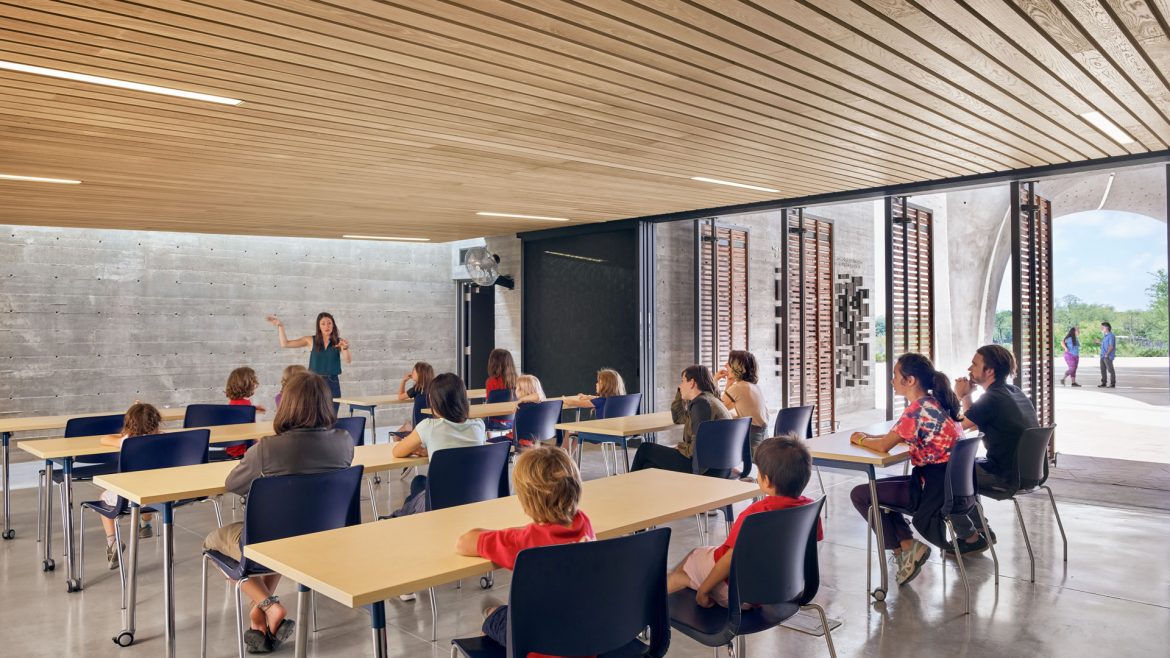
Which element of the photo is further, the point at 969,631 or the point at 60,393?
the point at 60,393

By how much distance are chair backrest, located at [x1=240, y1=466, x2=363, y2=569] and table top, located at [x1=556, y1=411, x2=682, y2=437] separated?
2.33m

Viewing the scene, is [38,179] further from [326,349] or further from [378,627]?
[378,627]

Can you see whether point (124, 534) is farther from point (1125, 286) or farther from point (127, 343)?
point (1125, 286)

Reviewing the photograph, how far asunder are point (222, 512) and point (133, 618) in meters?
2.74

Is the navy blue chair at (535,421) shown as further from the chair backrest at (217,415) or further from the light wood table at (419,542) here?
the light wood table at (419,542)

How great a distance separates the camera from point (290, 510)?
3059 mm

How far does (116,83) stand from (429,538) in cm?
276

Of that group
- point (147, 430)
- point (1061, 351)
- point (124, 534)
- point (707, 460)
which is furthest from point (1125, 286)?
point (124, 534)

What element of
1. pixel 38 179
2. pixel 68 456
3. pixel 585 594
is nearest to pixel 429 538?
pixel 585 594

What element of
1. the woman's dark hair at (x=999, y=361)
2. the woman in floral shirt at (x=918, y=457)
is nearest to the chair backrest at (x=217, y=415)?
the woman in floral shirt at (x=918, y=457)

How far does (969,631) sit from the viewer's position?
3611mm

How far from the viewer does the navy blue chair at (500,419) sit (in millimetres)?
6380

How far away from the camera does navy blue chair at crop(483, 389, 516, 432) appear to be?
6380 mm

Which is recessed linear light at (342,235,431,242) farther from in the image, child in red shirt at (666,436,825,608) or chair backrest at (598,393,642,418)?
child in red shirt at (666,436,825,608)
